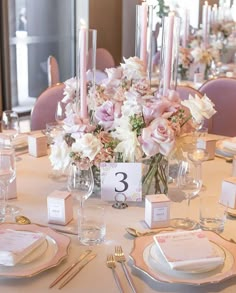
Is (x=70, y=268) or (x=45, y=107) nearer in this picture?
(x=70, y=268)

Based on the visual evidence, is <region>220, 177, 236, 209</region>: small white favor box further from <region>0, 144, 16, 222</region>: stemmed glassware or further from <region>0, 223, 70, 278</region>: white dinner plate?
<region>0, 144, 16, 222</region>: stemmed glassware

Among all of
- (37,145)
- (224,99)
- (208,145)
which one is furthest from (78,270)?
(224,99)

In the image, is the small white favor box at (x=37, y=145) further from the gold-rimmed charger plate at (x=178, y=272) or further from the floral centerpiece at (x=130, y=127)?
the gold-rimmed charger plate at (x=178, y=272)

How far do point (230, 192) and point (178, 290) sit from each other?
50 centimetres

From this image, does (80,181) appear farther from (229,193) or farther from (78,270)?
(229,193)

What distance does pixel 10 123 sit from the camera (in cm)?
205

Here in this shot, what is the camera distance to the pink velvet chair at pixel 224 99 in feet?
9.09

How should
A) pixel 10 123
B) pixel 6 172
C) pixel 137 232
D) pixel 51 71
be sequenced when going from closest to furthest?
pixel 137 232
pixel 6 172
pixel 10 123
pixel 51 71

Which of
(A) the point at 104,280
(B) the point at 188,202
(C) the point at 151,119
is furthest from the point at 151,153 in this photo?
(A) the point at 104,280

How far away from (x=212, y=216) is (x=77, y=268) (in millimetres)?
446

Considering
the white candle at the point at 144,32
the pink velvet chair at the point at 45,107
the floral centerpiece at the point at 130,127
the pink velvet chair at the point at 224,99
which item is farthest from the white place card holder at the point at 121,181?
the pink velvet chair at the point at 224,99

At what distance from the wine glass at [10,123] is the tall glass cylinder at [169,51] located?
2.50 ft

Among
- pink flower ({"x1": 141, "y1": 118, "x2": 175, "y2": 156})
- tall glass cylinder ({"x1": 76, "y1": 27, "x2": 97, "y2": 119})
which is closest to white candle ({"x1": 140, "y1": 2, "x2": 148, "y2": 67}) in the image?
tall glass cylinder ({"x1": 76, "y1": 27, "x2": 97, "y2": 119})

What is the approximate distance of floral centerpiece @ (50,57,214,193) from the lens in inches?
53.7
